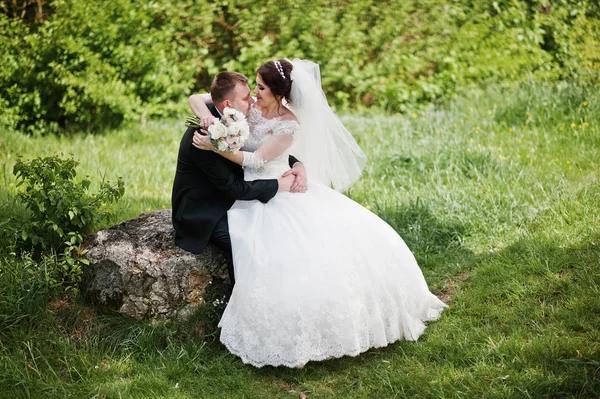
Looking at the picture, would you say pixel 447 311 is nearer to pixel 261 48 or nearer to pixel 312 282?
pixel 312 282

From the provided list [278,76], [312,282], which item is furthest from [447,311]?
[278,76]

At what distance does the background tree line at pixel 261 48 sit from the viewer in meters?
9.05

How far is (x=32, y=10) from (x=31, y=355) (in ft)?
23.7

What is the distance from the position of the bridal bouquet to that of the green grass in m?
1.13

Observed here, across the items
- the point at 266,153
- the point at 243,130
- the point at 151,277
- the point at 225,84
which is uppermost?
the point at 225,84

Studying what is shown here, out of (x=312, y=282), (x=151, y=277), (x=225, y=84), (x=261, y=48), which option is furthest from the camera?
(x=261, y=48)

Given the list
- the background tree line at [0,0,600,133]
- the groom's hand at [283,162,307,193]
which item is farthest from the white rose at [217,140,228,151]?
the background tree line at [0,0,600,133]

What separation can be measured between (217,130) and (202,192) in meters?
0.59

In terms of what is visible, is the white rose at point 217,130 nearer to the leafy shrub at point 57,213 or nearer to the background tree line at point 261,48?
the leafy shrub at point 57,213

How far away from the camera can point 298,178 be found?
14.6 ft

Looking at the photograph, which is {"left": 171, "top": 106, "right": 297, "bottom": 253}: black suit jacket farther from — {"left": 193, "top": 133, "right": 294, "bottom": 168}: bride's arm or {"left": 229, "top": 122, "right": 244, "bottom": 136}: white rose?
{"left": 229, "top": 122, "right": 244, "bottom": 136}: white rose

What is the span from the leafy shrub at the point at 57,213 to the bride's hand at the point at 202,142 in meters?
0.83

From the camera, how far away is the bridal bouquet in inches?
154

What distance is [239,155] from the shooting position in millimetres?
4203
